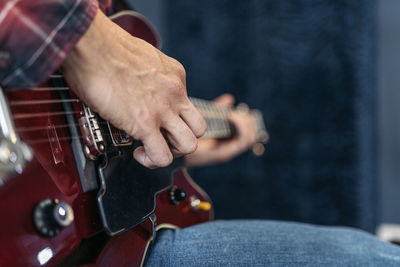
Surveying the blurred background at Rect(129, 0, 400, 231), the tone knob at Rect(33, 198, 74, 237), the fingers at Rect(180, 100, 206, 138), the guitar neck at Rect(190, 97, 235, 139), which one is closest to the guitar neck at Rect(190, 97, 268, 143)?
the guitar neck at Rect(190, 97, 235, 139)

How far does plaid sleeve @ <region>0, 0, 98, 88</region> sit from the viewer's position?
0.36 meters

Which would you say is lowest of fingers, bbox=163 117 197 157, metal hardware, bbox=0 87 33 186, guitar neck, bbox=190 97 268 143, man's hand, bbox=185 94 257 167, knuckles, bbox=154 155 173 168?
man's hand, bbox=185 94 257 167

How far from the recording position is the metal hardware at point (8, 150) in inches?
12.9

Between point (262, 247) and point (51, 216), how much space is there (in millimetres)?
325

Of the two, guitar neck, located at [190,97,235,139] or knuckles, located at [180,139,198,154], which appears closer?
knuckles, located at [180,139,198,154]

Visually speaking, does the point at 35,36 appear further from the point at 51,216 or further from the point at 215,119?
the point at 215,119

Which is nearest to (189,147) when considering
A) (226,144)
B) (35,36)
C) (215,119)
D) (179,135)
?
(179,135)

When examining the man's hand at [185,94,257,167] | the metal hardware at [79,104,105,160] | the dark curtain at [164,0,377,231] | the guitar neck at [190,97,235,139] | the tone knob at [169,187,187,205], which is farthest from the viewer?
the dark curtain at [164,0,377,231]

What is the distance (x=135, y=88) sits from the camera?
455 mm

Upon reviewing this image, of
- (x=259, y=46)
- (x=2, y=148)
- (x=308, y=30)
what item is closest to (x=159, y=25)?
(x=259, y=46)

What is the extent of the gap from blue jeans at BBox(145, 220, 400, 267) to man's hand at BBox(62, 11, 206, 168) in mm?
141

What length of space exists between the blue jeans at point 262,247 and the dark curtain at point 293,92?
0.90m

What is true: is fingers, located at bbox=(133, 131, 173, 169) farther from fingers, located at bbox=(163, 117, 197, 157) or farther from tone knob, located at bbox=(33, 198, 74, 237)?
tone knob, located at bbox=(33, 198, 74, 237)

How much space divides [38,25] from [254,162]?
1.33m
